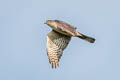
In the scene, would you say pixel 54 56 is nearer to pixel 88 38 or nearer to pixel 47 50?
pixel 47 50

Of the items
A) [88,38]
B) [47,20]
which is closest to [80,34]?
[88,38]

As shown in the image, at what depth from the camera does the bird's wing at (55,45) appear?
54.0 ft

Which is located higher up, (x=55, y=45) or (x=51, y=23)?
(x=51, y=23)

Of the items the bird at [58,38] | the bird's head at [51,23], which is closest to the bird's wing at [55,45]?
the bird at [58,38]

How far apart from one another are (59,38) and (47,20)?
1.03 m

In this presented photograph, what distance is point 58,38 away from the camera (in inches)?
665

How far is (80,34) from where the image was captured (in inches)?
635

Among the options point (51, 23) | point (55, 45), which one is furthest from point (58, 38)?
point (51, 23)

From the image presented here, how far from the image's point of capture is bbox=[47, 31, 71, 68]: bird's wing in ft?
54.0

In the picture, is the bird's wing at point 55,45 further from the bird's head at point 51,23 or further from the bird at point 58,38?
the bird's head at point 51,23

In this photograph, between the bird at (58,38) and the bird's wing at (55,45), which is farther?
the bird's wing at (55,45)

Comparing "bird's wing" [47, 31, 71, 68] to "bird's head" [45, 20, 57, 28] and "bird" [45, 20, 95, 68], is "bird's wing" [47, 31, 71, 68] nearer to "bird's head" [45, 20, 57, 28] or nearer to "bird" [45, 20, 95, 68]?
"bird" [45, 20, 95, 68]

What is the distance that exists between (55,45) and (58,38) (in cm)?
33

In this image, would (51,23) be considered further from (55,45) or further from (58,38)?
(55,45)
